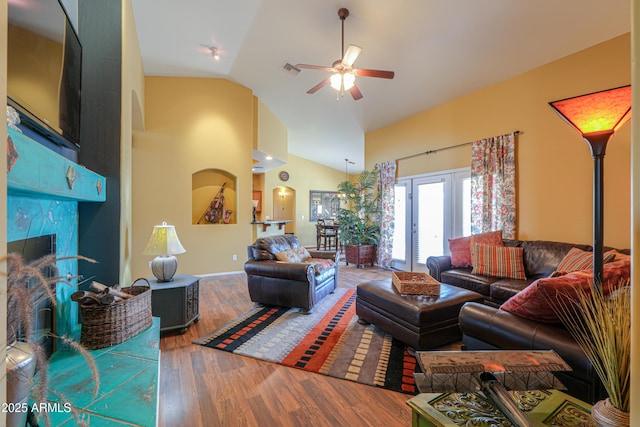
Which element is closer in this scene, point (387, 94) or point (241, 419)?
point (241, 419)

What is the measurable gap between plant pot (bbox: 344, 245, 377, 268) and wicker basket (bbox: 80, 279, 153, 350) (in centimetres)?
473

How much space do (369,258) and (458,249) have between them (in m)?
2.56

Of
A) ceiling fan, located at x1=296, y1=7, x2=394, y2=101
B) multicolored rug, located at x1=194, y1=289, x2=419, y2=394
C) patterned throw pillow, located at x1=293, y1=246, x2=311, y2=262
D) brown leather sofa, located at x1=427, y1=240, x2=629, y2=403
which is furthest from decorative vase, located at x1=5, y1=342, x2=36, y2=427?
patterned throw pillow, located at x1=293, y1=246, x2=311, y2=262

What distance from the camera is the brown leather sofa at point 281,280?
126 inches

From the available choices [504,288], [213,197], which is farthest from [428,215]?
[213,197]

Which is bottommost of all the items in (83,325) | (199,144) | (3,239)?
(83,325)

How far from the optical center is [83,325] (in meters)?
1.63

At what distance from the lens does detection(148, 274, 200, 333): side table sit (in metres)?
2.57

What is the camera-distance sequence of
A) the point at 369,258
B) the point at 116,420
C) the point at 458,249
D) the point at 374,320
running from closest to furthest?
the point at 116,420
the point at 374,320
the point at 458,249
the point at 369,258

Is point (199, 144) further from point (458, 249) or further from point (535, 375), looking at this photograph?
point (535, 375)

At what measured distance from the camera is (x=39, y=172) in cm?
108

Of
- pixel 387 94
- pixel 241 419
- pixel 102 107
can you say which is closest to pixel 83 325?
pixel 241 419

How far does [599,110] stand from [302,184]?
28.9ft

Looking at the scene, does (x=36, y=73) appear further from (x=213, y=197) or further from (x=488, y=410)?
(x=213, y=197)
